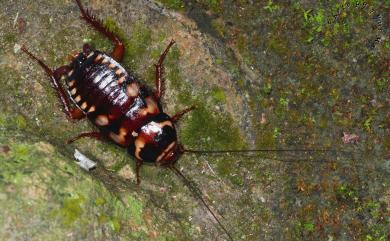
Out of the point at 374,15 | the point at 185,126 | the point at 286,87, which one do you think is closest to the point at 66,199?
the point at 185,126

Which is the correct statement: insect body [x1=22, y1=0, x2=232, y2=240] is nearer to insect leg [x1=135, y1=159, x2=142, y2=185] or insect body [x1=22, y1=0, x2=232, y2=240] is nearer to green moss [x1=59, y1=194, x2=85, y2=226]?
insect leg [x1=135, y1=159, x2=142, y2=185]

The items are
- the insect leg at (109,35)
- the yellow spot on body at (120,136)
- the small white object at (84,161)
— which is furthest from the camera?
the insect leg at (109,35)

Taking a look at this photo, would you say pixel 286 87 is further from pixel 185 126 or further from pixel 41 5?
pixel 41 5

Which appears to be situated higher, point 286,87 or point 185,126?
point 286,87

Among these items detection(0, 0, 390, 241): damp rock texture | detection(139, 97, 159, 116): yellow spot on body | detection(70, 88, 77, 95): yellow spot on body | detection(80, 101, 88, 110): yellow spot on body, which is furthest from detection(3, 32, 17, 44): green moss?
detection(139, 97, 159, 116): yellow spot on body

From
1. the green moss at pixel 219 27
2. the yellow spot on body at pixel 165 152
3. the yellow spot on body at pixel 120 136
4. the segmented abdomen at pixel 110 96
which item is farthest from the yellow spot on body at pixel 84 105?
the green moss at pixel 219 27

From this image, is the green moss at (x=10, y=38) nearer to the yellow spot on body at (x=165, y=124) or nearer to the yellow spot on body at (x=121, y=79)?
the yellow spot on body at (x=121, y=79)
